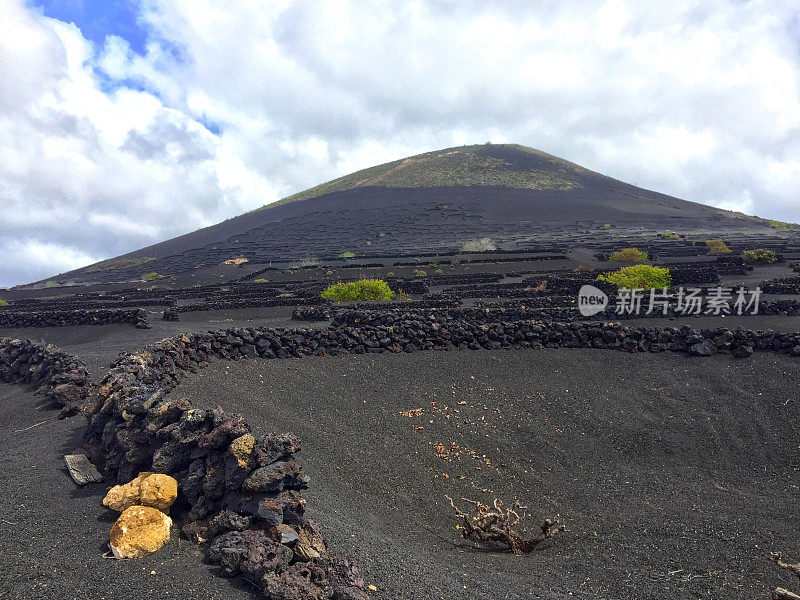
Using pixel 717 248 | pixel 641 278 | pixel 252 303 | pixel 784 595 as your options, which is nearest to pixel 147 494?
pixel 784 595

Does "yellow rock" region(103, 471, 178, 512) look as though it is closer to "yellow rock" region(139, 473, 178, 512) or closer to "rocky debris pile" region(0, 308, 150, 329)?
"yellow rock" region(139, 473, 178, 512)

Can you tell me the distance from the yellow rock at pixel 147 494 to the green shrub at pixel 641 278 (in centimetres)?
2794

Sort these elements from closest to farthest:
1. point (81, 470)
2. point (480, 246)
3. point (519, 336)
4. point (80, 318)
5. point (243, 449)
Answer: point (243, 449) < point (81, 470) < point (519, 336) < point (80, 318) < point (480, 246)

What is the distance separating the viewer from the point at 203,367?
39.8ft

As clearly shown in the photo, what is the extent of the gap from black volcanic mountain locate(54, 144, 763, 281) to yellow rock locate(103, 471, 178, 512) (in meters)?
54.5

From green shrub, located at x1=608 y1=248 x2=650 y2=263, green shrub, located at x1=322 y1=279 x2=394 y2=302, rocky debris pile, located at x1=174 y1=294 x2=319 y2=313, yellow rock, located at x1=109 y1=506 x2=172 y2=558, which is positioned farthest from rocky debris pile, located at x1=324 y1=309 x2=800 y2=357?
green shrub, located at x1=608 y1=248 x2=650 y2=263

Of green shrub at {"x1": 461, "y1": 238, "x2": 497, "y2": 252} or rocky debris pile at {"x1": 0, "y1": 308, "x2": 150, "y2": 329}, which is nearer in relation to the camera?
rocky debris pile at {"x1": 0, "y1": 308, "x2": 150, "y2": 329}

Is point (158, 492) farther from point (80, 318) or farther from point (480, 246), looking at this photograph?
point (480, 246)

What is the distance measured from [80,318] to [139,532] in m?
25.3

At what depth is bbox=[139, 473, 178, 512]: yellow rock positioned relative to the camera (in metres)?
5.77

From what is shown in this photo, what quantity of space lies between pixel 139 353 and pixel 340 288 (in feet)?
70.7

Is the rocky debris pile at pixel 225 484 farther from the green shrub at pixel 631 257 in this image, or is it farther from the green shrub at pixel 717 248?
the green shrub at pixel 717 248

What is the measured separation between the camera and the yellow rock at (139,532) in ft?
16.5

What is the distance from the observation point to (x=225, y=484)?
5.74 m
